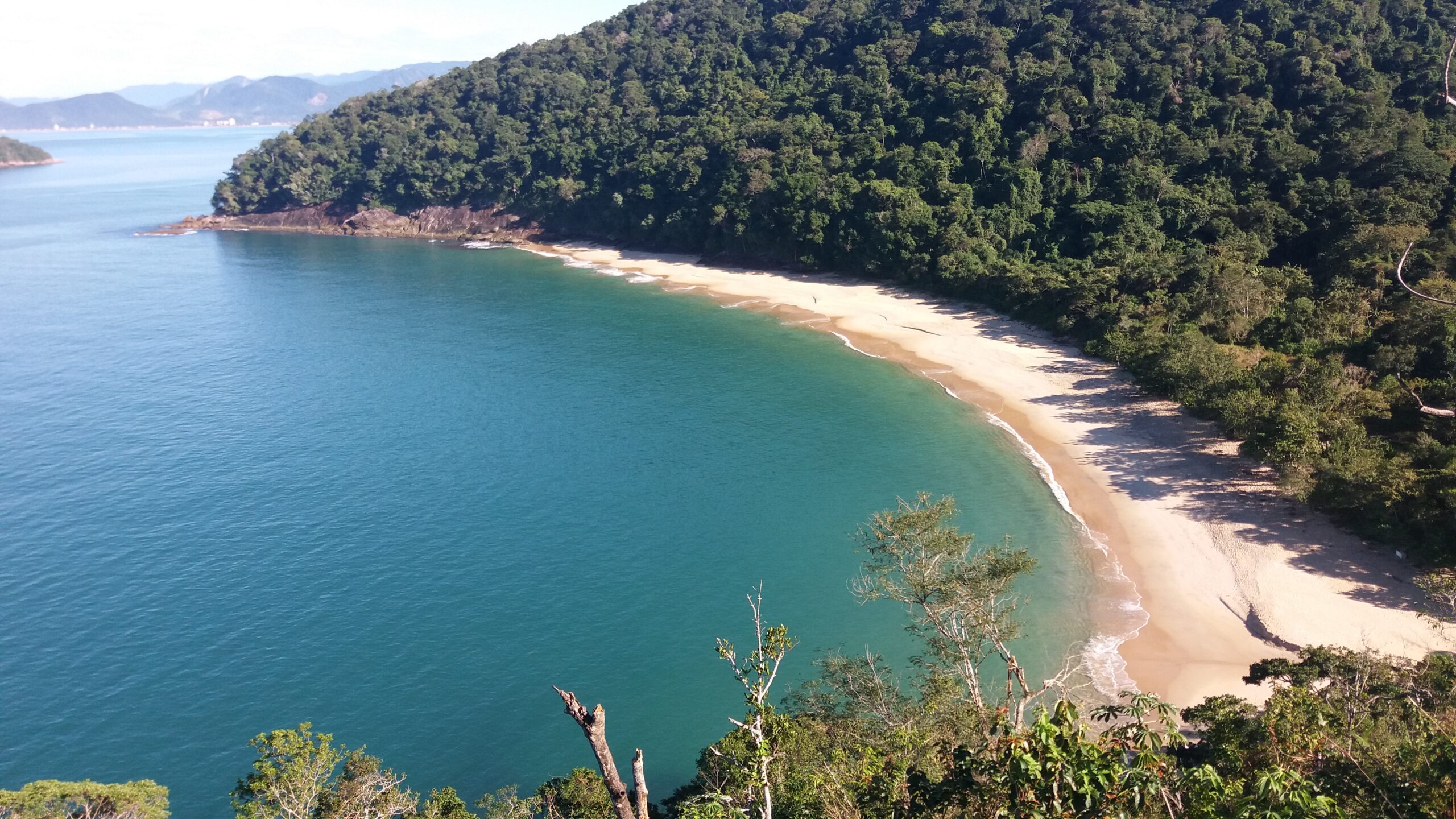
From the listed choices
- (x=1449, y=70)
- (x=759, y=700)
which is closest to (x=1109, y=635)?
(x=759, y=700)

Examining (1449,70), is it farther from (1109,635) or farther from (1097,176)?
(1097,176)

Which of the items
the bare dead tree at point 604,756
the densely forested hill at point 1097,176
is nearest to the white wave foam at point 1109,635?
the densely forested hill at point 1097,176

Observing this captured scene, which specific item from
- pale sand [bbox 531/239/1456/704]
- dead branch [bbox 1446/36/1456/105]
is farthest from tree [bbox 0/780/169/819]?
pale sand [bbox 531/239/1456/704]

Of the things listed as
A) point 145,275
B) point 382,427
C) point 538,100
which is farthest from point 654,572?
point 538,100

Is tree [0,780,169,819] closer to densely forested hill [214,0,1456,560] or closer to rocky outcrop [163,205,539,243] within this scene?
densely forested hill [214,0,1456,560]

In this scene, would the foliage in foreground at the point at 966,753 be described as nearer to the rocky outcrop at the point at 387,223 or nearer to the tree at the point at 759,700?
the tree at the point at 759,700

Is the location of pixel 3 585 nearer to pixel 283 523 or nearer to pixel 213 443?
pixel 283 523
